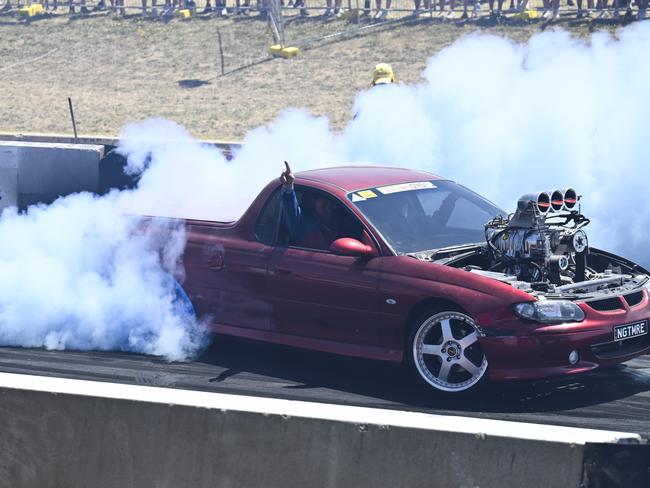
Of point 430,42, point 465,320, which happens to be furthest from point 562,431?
point 430,42

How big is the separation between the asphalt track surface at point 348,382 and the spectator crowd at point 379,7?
1905 cm

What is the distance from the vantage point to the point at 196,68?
31.3m

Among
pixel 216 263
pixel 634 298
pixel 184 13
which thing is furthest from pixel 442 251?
pixel 184 13

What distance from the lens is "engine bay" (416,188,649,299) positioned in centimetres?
776

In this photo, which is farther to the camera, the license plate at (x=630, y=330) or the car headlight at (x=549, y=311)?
the license plate at (x=630, y=330)

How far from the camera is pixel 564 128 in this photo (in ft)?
44.0

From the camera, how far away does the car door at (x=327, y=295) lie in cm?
786

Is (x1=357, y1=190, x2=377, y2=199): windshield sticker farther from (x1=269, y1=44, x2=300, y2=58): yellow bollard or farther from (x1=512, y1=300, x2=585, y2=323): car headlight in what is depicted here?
(x1=269, y1=44, x2=300, y2=58): yellow bollard

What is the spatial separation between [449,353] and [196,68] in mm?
24723

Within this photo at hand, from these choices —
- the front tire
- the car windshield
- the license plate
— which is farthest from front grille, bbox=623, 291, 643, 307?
the car windshield

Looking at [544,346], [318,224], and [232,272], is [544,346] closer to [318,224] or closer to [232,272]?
[318,224]

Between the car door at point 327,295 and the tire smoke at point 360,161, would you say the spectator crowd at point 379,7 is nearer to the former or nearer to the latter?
the tire smoke at point 360,161

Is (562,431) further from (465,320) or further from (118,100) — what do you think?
(118,100)

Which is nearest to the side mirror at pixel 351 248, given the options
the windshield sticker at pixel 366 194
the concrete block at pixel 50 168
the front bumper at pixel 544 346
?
the windshield sticker at pixel 366 194
